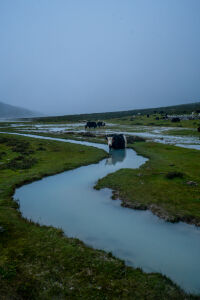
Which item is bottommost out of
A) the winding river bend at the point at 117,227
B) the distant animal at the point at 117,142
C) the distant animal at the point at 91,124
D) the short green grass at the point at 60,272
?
the winding river bend at the point at 117,227

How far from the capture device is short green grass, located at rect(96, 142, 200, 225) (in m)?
13.7

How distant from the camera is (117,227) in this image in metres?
12.3

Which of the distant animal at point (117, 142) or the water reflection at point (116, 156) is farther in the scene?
the distant animal at point (117, 142)

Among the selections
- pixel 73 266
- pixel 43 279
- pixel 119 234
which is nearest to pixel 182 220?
pixel 119 234

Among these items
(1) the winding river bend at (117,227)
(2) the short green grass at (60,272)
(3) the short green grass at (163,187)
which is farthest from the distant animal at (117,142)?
(2) the short green grass at (60,272)

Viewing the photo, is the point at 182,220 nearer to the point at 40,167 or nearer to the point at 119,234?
the point at 119,234

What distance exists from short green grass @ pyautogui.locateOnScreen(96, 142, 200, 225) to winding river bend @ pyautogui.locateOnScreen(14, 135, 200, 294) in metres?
0.81

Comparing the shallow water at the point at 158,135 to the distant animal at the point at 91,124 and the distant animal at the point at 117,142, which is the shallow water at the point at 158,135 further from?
the distant animal at the point at 117,142

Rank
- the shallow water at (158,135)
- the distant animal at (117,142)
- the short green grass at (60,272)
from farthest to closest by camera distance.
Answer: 1. the shallow water at (158,135)
2. the distant animal at (117,142)
3. the short green grass at (60,272)

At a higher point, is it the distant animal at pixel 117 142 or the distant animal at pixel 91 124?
the distant animal at pixel 91 124

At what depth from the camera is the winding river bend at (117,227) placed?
30.2 feet

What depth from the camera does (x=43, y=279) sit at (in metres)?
7.82

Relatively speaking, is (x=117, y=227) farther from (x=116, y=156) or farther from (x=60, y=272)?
(x=116, y=156)

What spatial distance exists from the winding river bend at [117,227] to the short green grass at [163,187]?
2.65 ft
